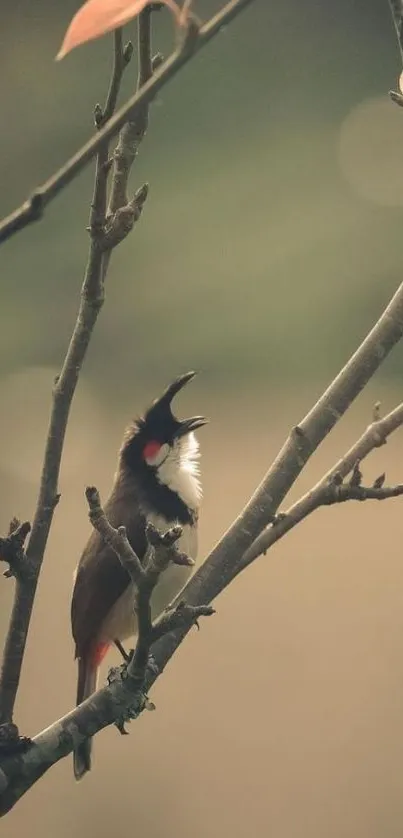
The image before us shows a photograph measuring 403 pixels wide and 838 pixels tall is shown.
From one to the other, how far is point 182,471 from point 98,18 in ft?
2.43

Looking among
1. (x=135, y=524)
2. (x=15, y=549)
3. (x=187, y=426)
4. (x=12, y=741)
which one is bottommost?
(x=12, y=741)

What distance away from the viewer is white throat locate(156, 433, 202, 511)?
1056 millimetres

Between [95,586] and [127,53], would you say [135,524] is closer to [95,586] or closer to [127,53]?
[95,586]

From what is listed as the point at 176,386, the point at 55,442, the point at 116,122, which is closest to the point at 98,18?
the point at 116,122

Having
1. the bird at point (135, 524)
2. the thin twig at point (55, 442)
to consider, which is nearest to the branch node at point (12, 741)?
the thin twig at point (55, 442)

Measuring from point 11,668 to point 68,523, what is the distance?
3.83 ft

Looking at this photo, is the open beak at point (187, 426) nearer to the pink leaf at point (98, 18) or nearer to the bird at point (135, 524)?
the bird at point (135, 524)

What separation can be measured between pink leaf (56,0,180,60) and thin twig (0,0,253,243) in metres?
0.02

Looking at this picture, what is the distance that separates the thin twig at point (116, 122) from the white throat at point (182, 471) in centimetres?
71

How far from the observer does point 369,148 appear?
85.0 inches

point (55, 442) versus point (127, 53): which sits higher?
point (127, 53)

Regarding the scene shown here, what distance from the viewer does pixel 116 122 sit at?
0.34 m

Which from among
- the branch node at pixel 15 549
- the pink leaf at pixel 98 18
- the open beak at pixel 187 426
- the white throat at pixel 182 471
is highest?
the open beak at pixel 187 426

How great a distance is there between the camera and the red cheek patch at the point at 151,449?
1.08m
